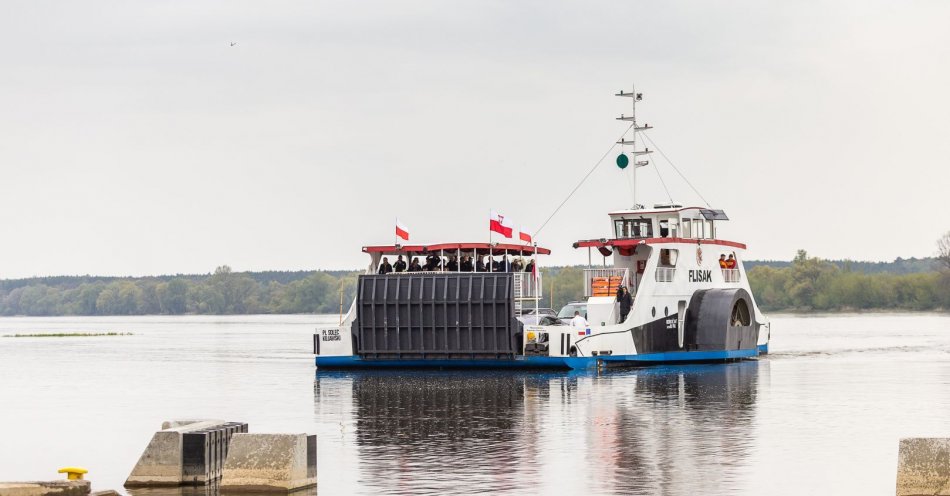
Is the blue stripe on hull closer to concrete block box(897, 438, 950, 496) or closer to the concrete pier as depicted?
the concrete pier

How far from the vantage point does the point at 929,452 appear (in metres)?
18.1

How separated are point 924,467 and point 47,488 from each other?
10504 mm

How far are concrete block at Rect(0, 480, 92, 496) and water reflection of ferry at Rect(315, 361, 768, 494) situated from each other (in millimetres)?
3937

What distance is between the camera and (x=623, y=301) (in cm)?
4888

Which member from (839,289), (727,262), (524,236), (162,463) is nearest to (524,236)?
(524,236)

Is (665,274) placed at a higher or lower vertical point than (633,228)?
lower

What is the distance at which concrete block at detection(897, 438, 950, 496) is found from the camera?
18.0 m

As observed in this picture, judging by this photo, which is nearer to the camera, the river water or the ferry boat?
the river water

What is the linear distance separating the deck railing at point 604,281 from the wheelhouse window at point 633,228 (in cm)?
219

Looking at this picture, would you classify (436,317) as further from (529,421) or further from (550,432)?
(550,432)

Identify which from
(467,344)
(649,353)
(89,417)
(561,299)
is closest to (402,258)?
(467,344)

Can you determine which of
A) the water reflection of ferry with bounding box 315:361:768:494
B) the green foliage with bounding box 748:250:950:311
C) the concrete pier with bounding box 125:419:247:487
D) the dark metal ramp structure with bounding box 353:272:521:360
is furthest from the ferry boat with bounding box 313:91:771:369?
the green foliage with bounding box 748:250:950:311

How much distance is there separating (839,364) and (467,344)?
1457 centimetres

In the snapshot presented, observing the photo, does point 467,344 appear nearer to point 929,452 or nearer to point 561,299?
point 929,452
